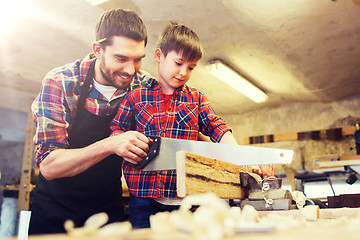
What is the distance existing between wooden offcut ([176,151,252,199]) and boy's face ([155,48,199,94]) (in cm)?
61

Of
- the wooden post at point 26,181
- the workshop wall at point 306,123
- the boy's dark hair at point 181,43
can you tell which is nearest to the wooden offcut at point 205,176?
the boy's dark hair at point 181,43

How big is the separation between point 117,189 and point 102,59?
2.51 ft

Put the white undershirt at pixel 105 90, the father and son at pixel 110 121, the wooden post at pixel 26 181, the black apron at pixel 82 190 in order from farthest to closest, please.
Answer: the wooden post at pixel 26 181 < the white undershirt at pixel 105 90 < the black apron at pixel 82 190 < the father and son at pixel 110 121

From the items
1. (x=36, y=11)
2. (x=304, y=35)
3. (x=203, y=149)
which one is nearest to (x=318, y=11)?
(x=304, y=35)

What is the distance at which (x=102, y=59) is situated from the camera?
77.3 inches

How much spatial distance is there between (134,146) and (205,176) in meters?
0.33

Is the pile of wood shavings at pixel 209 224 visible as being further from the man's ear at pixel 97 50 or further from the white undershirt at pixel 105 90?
the man's ear at pixel 97 50

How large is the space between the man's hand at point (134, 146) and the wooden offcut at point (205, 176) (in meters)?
0.30

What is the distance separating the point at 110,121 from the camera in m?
1.86

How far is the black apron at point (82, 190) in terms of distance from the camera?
1.71 metres

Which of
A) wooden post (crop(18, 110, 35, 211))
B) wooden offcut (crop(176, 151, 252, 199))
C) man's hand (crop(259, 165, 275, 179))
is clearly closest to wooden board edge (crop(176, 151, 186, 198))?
wooden offcut (crop(176, 151, 252, 199))

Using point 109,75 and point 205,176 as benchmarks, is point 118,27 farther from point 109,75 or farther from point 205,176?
point 205,176

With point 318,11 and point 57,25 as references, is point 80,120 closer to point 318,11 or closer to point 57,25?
point 57,25

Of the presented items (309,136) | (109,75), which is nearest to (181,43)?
(109,75)
